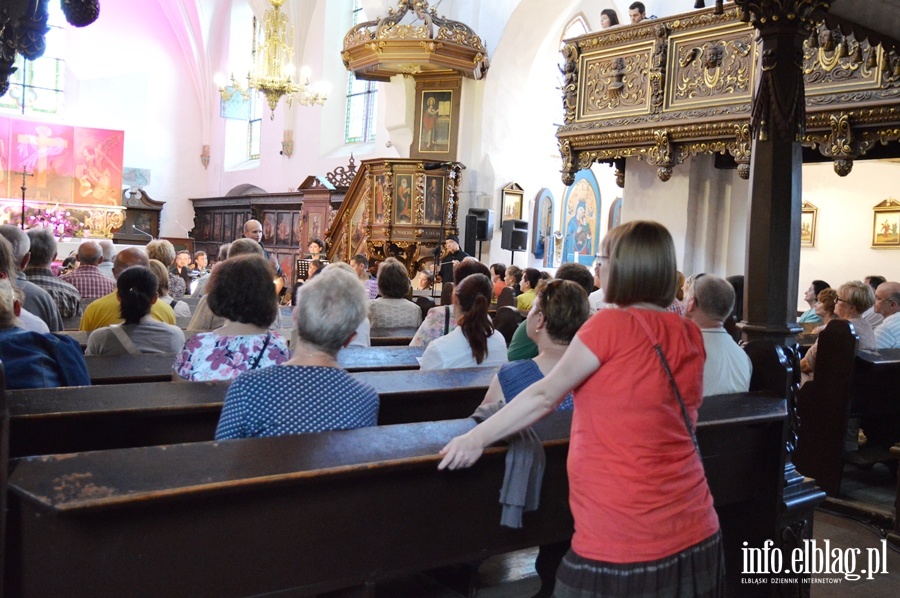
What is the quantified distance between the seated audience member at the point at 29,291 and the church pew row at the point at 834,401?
4.73 m

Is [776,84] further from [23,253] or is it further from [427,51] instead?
[427,51]

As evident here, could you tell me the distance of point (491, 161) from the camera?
1555 centimetres

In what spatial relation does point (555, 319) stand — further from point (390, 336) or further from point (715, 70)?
point (715, 70)

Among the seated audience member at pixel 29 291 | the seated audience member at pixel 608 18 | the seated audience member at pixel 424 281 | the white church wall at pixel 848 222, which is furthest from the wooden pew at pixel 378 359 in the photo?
the white church wall at pixel 848 222

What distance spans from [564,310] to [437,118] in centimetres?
1275

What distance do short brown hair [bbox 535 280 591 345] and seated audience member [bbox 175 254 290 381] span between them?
1.04 metres

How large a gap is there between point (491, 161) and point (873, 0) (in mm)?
11120

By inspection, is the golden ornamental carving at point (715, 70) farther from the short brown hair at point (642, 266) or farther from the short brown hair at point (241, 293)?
the short brown hair at point (642, 266)

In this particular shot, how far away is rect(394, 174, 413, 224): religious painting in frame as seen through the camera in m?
14.5

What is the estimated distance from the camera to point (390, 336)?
6312 millimetres

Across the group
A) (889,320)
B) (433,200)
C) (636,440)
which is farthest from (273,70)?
(636,440)

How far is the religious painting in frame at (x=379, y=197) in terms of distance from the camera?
14625mm

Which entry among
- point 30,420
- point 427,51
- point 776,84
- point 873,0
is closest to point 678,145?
point 873,0

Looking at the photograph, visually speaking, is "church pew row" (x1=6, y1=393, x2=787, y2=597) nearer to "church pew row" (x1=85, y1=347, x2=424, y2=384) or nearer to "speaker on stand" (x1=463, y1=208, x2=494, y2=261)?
"church pew row" (x1=85, y1=347, x2=424, y2=384)
